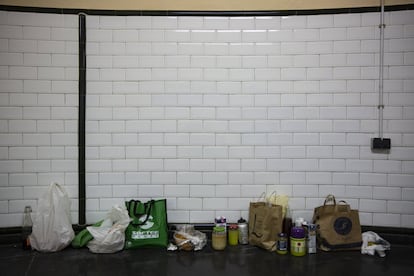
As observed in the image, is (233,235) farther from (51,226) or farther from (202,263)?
(51,226)

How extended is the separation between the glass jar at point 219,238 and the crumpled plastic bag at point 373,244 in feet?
3.61

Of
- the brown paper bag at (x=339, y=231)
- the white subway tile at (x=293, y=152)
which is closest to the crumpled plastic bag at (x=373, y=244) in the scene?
the brown paper bag at (x=339, y=231)

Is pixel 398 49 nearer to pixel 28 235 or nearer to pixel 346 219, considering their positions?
pixel 346 219

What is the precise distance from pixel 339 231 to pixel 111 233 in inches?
71.0

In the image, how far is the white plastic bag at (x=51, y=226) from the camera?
2414 mm

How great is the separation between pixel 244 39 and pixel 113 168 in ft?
5.22

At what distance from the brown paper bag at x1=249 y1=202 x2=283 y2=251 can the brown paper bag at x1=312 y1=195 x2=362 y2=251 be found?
342 millimetres

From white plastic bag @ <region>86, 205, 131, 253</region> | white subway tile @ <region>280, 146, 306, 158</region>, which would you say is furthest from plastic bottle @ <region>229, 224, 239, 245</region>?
white plastic bag @ <region>86, 205, 131, 253</region>

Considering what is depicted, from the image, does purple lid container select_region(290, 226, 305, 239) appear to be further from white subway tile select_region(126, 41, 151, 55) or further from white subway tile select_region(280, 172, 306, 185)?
white subway tile select_region(126, 41, 151, 55)

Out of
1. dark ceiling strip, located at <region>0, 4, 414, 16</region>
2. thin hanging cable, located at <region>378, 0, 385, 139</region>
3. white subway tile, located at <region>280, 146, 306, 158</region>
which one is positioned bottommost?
white subway tile, located at <region>280, 146, 306, 158</region>

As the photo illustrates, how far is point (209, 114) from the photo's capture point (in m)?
2.66

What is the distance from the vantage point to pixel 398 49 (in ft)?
8.40

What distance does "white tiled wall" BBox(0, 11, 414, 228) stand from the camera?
8.46 ft

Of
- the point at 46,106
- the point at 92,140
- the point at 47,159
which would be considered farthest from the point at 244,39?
the point at 47,159
